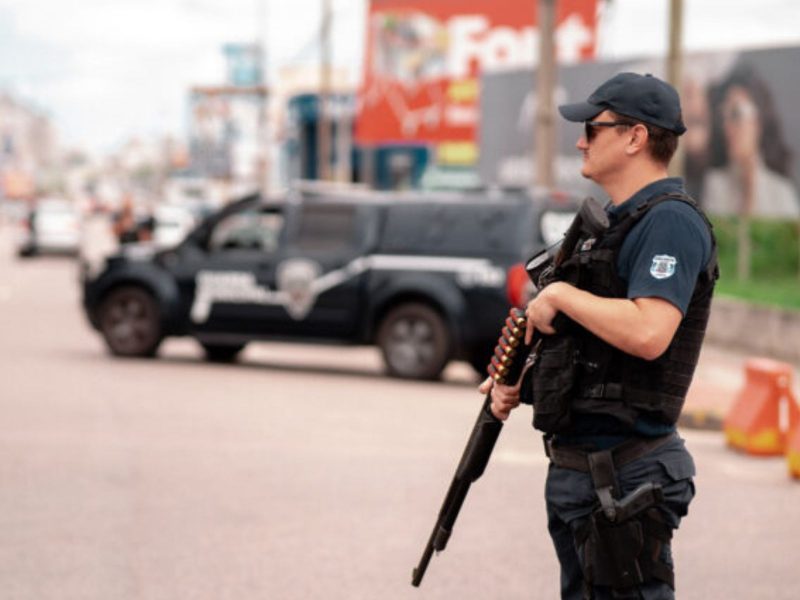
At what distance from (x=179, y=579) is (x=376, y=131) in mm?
35625

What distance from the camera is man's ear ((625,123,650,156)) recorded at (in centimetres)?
399

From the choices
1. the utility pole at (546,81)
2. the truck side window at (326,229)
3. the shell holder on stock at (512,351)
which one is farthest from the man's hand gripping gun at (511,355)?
the utility pole at (546,81)

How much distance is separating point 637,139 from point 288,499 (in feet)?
17.6

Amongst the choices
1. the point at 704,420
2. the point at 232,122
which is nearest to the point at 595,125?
the point at 704,420

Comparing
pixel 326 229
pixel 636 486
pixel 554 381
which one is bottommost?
pixel 326 229

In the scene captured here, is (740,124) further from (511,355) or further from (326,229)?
(511,355)

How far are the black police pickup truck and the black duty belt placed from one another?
10411mm

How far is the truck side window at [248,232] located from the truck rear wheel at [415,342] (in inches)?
63.0

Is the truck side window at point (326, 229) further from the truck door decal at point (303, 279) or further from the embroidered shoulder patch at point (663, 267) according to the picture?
the embroidered shoulder patch at point (663, 267)

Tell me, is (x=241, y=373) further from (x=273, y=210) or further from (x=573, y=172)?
(x=573, y=172)

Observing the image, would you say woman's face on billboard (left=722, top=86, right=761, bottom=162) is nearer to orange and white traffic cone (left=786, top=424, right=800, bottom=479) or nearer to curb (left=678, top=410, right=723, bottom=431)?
curb (left=678, top=410, right=723, bottom=431)

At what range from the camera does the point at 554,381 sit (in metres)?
4.00

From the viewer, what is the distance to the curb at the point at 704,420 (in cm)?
1259

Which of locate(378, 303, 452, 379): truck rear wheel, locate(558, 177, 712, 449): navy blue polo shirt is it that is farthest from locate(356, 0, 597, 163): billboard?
locate(558, 177, 712, 449): navy blue polo shirt
